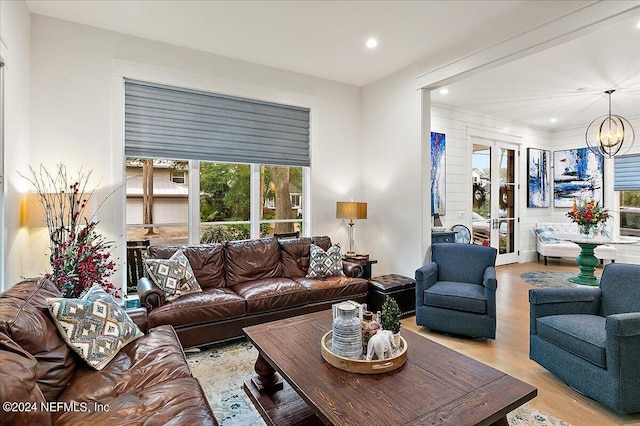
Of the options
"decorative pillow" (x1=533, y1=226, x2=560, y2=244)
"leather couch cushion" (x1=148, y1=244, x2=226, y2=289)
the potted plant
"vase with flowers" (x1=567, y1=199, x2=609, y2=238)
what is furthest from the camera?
"decorative pillow" (x1=533, y1=226, x2=560, y2=244)

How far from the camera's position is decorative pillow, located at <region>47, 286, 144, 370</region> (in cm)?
183

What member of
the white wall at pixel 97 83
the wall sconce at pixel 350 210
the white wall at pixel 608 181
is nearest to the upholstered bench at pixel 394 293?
the wall sconce at pixel 350 210

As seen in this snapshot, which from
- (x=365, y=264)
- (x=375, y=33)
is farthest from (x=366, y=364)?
(x=375, y=33)

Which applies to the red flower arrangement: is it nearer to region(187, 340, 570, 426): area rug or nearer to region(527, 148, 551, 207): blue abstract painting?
region(527, 148, 551, 207): blue abstract painting

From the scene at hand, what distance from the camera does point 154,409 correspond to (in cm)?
145

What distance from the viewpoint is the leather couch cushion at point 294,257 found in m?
4.02

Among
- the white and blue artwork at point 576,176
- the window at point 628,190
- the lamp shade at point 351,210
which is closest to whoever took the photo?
the lamp shade at point 351,210

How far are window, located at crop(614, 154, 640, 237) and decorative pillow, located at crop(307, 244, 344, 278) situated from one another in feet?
21.6

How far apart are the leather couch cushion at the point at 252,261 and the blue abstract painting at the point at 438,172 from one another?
10.0 ft

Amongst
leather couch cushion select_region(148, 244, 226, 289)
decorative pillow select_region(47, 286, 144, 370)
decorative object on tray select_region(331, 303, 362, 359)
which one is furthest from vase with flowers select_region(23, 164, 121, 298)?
decorative object on tray select_region(331, 303, 362, 359)

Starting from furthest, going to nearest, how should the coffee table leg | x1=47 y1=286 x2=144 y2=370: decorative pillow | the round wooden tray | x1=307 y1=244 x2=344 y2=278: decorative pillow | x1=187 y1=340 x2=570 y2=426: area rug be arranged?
x1=307 y1=244 x2=344 y2=278: decorative pillow < the coffee table leg < x1=187 y1=340 x2=570 y2=426: area rug < x1=47 y1=286 x2=144 y2=370: decorative pillow < the round wooden tray

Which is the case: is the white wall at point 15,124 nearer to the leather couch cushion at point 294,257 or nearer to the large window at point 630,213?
the leather couch cushion at point 294,257

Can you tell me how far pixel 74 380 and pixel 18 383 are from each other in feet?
2.20

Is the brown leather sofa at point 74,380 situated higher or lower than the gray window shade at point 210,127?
lower
